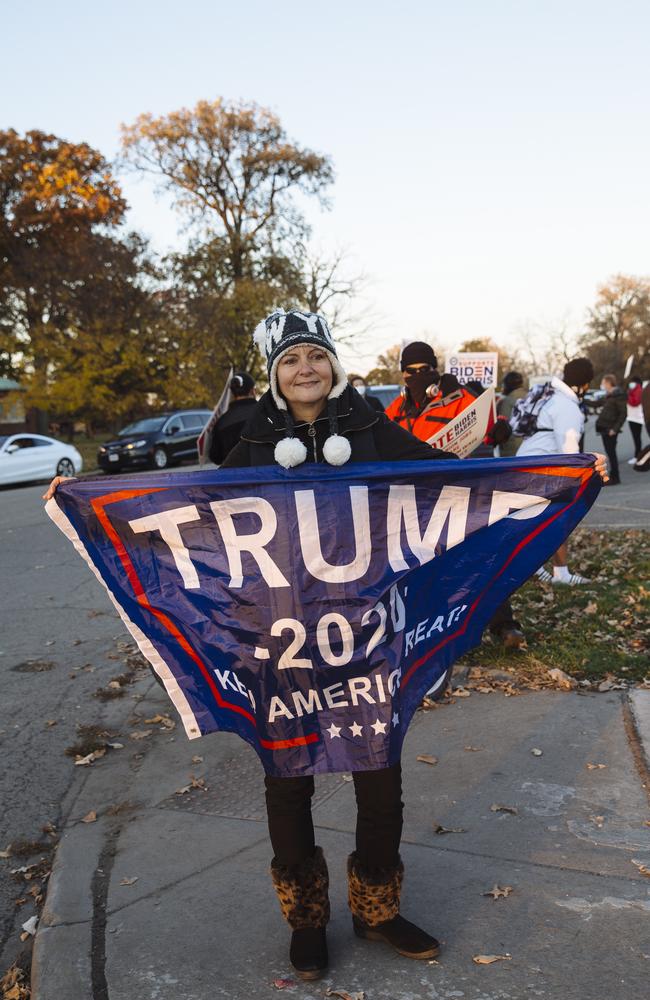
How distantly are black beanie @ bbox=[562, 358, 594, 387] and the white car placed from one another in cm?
1725

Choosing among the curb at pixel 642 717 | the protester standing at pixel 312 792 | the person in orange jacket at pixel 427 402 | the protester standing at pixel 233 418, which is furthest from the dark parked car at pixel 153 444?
the protester standing at pixel 312 792

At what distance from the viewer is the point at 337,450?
9.63 ft

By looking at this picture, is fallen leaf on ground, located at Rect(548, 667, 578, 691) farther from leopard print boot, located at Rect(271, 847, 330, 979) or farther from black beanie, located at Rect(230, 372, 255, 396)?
black beanie, located at Rect(230, 372, 255, 396)

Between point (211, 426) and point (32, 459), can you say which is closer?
point (211, 426)

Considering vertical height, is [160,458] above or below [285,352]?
below

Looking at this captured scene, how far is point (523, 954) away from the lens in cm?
283

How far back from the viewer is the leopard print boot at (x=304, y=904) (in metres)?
2.85

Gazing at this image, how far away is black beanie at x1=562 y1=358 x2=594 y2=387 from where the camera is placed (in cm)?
809

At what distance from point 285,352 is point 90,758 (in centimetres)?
296

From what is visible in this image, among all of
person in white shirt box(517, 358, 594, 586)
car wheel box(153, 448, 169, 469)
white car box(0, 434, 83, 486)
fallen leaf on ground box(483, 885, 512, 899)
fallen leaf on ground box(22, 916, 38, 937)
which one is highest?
person in white shirt box(517, 358, 594, 586)

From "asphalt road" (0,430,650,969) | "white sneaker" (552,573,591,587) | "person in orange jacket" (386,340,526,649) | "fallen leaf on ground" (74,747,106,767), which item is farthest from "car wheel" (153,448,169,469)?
"fallen leaf on ground" (74,747,106,767)

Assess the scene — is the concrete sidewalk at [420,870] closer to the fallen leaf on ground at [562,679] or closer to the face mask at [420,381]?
the fallen leaf on ground at [562,679]

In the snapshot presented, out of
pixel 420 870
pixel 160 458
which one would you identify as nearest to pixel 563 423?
pixel 420 870

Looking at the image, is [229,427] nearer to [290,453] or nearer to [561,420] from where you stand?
[561,420]
